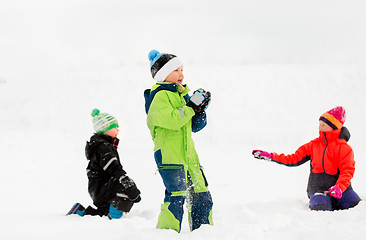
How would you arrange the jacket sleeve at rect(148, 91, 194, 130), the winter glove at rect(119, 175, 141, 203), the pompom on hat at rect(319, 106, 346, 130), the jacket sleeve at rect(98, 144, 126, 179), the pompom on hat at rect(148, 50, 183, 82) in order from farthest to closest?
the pompom on hat at rect(319, 106, 346, 130)
the jacket sleeve at rect(98, 144, 126, 179)
the winter glove at rect(119, 175, 141, 203)
the pompom on hat at rect(148, 50, 183, 82)
the jacket sleeve at rect(148, 91, 194, 130)

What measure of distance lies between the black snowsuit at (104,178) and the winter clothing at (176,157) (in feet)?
3.99

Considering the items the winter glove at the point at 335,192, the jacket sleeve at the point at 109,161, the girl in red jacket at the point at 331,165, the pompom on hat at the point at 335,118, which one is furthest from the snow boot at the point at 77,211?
the pompom on hat at the point at 335,118

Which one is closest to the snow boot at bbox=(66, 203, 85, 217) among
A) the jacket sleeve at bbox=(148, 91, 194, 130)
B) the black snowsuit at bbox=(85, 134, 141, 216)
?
the black snowsuit at bbox=(85, 134, 141, 216)

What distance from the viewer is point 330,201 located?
16.9 ft

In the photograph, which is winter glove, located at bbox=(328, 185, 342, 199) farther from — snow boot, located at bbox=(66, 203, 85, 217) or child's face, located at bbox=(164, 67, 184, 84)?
snow boot, located at bbox=(66, 203, 85, 217)

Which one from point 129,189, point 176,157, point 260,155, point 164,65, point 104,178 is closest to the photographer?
point 176,157

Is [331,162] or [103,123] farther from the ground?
[103,123]

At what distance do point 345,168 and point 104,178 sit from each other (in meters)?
3.11

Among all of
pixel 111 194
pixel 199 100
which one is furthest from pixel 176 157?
pixel 111 194

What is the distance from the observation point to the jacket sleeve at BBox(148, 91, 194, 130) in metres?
3.79

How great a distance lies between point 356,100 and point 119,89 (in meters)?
9.90

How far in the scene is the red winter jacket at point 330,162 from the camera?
5.10 metres

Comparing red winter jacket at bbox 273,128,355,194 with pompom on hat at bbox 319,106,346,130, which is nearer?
red winter jacket at bbox 273,128,355,194

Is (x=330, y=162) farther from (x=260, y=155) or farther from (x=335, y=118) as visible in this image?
(x=260, y=155)
